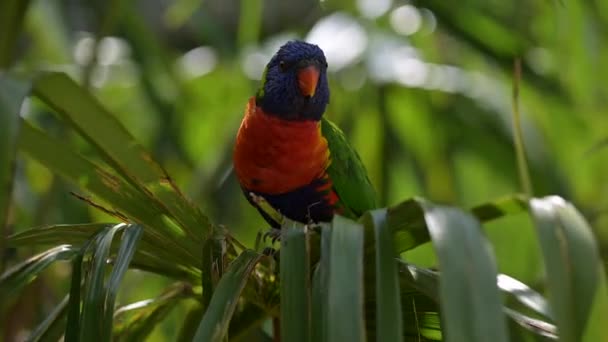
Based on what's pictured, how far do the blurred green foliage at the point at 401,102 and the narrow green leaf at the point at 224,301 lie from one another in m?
0.86

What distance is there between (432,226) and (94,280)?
315mm

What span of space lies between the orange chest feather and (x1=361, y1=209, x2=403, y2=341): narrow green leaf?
2.16ft

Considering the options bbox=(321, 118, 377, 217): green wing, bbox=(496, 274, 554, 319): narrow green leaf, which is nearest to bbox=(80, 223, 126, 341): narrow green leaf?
bbox=(496, 274, 554, 319): narrow green leaf

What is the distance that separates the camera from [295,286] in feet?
2.34

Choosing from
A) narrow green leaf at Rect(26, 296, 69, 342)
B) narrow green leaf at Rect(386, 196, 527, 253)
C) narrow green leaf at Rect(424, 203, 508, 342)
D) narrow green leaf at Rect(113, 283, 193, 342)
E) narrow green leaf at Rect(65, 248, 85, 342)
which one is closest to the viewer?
narrow green leaf at Rect(424, 203, 508, 342)

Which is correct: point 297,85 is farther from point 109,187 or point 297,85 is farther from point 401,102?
point 401,102

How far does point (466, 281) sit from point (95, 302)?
1.11 ft

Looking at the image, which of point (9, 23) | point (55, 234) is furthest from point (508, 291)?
point (9, 23)

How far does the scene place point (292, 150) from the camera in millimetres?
1355

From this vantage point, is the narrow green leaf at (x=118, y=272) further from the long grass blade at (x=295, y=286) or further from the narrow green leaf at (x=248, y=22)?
the narrow green leaf at (x=248, y=22)

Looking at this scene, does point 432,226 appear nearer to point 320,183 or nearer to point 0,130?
point 0,130

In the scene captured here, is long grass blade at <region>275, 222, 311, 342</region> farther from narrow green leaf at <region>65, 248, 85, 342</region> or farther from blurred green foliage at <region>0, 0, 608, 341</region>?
blurred green foliage at <region>0, 0, 608, 341</region>

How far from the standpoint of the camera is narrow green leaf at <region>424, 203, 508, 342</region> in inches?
22.0

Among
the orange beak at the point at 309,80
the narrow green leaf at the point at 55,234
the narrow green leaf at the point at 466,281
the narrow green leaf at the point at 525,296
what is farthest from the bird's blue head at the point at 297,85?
the narrow green leaf at the point at 466,281
